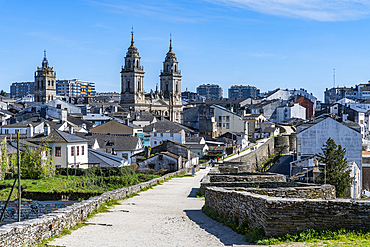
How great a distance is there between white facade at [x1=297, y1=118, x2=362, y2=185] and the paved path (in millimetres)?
30331

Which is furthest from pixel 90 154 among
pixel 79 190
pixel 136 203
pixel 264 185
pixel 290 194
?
pixel 290 194

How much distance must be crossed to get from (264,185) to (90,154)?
2721 cm

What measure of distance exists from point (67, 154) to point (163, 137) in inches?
1194

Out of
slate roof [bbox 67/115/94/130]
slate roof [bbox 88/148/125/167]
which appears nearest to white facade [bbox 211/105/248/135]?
slate roof [bbox 67/115/94/130]

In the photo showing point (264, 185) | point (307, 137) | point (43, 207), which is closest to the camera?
point (264, 185)

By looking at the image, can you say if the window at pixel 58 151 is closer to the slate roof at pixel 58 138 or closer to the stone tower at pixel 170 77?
the slate roof at pixel 58 138

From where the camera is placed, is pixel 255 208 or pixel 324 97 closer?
pixel 255 208

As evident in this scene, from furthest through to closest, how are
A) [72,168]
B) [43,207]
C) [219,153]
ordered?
[219,153] → [72,168] → [43,207]

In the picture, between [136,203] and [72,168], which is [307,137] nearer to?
[72,168]

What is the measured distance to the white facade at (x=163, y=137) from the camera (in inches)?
2520

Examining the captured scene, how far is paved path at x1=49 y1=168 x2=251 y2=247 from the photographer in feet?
35.2

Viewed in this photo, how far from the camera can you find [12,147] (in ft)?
124

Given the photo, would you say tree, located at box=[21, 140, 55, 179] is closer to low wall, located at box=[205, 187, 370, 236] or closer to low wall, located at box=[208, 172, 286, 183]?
low wall, located at box=[208, 172, 286, 183]

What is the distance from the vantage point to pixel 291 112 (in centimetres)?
11981
